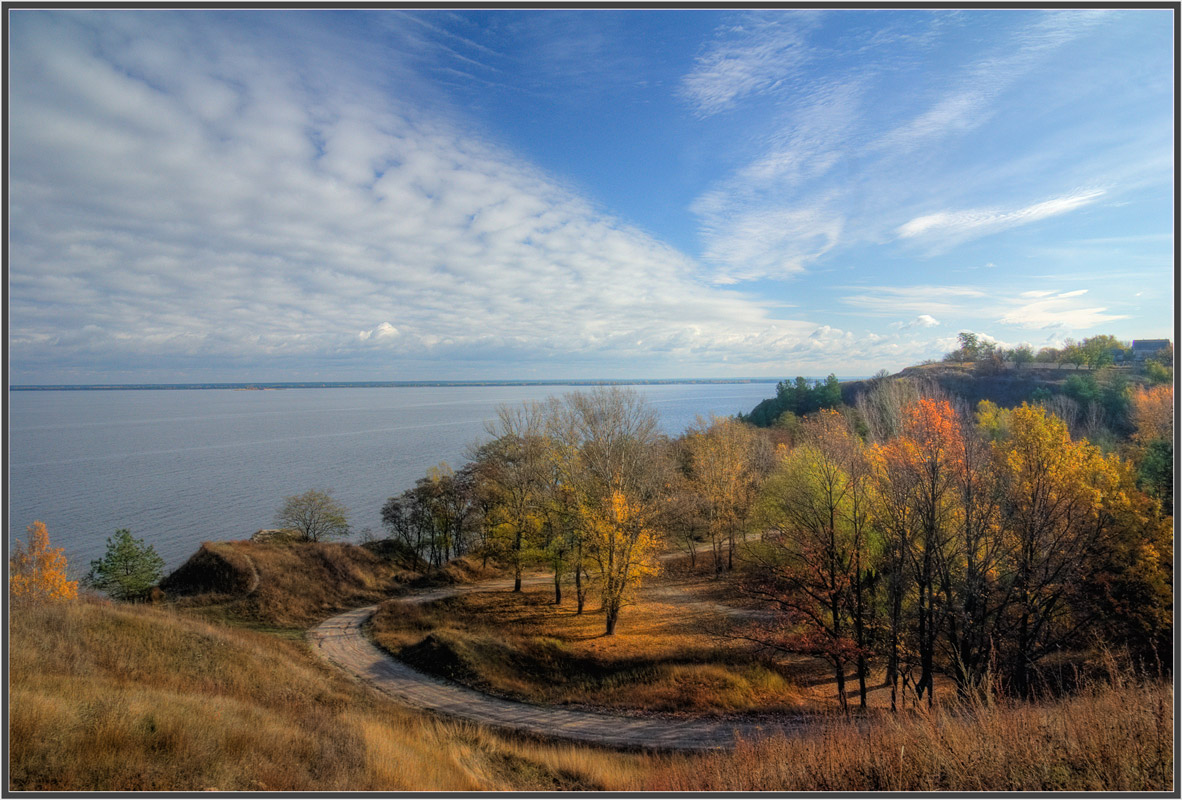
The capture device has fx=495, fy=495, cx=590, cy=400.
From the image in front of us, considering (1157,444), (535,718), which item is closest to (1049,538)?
(1157,444)

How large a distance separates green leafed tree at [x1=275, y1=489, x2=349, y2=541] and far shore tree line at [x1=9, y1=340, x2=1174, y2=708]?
15 cm

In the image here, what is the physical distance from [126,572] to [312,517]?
36.2 ft

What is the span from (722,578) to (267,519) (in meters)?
36.7

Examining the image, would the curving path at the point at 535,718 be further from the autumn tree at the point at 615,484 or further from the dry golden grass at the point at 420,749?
the autumn tree at the point at 615,484

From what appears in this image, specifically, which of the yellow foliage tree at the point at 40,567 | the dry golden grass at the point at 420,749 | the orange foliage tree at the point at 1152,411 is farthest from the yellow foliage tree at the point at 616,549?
the yellow foliage tree at the point at 40,567

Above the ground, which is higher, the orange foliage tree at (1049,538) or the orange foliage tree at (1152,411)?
the orange foliage tree at (1152,411)

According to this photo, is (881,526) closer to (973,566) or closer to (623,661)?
(973,566)

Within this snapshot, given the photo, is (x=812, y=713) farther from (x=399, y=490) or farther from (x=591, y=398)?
(x=399, y=490)

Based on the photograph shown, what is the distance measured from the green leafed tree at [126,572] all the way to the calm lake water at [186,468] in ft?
19.6

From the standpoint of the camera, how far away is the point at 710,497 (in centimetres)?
3284

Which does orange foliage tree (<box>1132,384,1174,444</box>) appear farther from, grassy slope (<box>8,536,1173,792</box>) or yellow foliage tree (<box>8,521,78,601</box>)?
yellow foliage tree (<box>8,521,78,601</box>)

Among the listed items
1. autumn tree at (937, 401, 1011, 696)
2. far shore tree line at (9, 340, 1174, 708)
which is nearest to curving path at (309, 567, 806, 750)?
far shore tree line at (9, 340, 1174, 708)

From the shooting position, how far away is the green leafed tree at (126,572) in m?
25.9

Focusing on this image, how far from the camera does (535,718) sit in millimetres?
14398
